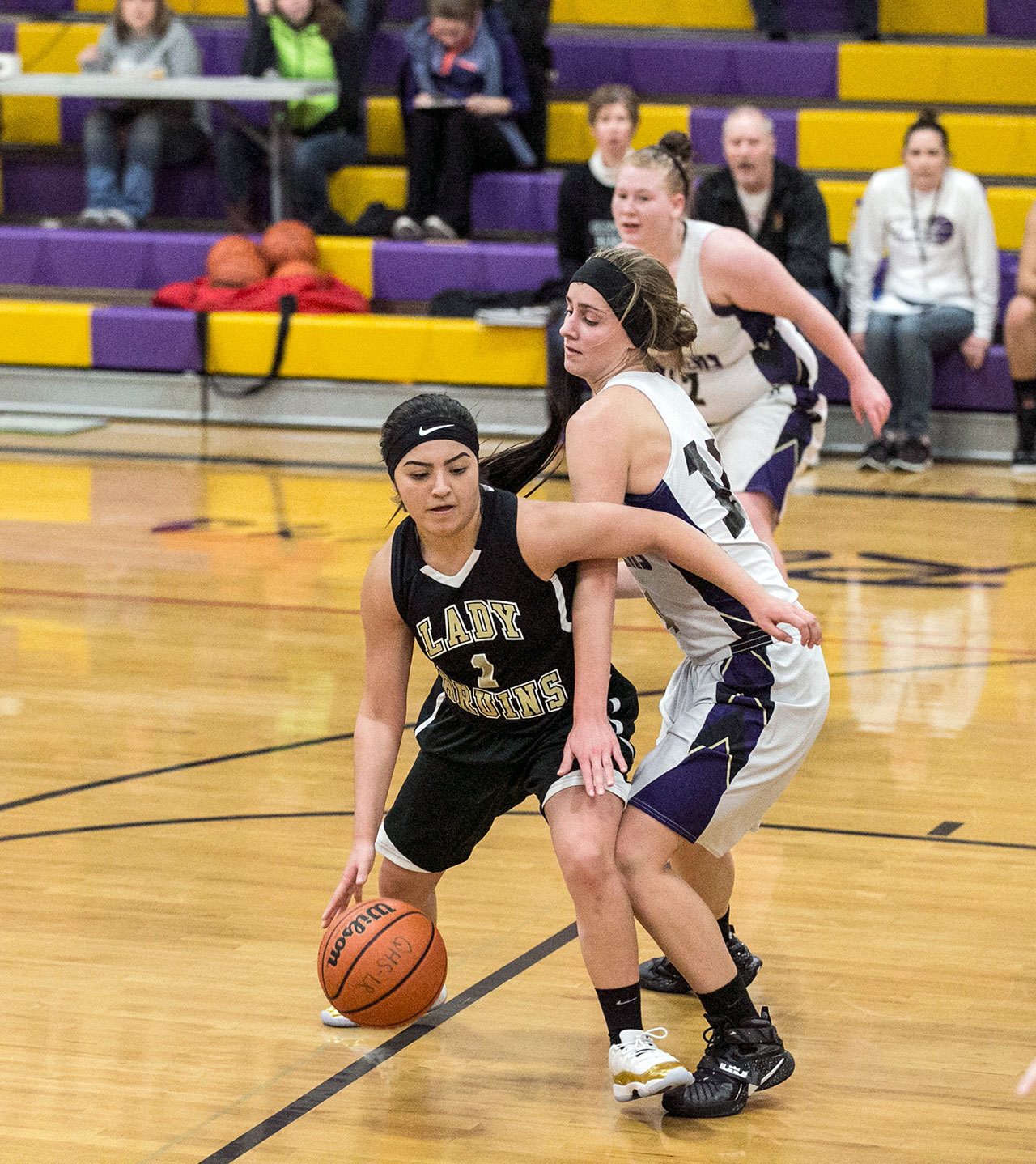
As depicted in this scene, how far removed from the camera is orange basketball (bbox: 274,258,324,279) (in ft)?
34.6

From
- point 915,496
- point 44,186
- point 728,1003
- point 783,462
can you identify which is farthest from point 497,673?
point 44,186

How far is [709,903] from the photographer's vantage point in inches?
135

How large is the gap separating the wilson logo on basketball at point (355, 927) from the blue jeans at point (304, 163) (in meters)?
8.19

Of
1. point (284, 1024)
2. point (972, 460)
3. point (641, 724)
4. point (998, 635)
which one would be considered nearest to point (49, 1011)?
point (284, 1024)

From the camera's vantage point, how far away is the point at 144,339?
10656 mm

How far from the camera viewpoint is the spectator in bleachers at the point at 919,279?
9305 millimetres

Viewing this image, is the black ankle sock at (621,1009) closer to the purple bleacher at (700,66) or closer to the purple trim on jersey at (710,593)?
the purple trim on jersey at (710,593)

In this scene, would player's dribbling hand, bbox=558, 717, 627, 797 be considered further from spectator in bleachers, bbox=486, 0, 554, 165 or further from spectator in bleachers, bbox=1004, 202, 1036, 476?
spectator in bleachers, bbox=486, 0, 554, 165

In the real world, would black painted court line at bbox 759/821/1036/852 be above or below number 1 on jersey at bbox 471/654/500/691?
below

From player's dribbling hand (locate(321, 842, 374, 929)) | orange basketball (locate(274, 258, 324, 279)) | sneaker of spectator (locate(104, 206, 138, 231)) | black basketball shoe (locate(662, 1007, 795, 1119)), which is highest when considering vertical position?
player's dribbling hand (locate(321, 842, 374, 929))

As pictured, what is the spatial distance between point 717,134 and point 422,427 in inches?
318

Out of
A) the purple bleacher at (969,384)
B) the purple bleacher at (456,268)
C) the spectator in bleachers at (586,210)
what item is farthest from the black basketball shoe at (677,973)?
the purple bleacher at (456,268)

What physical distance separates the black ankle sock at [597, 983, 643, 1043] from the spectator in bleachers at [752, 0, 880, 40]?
355 inches

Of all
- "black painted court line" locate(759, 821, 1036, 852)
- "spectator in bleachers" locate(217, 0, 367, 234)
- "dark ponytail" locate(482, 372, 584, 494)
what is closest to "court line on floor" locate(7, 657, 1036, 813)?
"black painted court line" locate(759, 821, 1036, 852)
